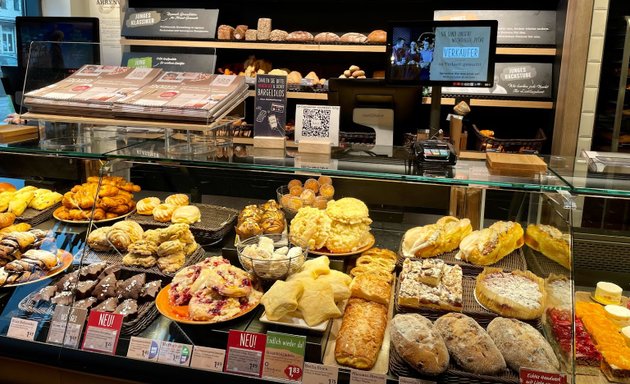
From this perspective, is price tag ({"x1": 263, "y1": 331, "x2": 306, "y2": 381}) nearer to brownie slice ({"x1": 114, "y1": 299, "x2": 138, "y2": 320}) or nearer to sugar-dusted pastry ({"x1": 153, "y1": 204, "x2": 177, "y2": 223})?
brownie slice ({"x1": 114, "y1": 299, "x2": 138, "y2": 320})

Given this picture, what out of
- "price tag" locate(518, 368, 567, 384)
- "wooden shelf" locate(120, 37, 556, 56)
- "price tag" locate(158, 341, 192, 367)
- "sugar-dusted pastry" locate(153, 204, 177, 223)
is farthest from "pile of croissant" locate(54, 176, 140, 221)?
"wooden shelf" locate(120, 37, 556, 56)

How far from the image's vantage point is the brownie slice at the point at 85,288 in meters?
1.63

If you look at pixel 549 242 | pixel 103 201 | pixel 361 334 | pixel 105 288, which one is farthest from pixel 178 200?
pixel 549 242

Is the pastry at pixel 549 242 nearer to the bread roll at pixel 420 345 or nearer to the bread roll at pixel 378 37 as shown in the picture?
the bread roll at pixel 420 345

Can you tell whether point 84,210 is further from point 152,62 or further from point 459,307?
point 459,307

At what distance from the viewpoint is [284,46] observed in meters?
4.79

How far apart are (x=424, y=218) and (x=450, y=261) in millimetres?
223

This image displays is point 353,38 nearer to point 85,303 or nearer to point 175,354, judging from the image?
point 85,303

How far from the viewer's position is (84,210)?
83.9 inches

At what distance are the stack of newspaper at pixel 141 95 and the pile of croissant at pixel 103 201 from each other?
30cm

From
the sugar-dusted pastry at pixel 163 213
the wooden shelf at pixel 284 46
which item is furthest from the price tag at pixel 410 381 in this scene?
the wooden shelf at pixel 284 46

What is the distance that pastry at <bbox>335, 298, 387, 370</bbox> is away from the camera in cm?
136

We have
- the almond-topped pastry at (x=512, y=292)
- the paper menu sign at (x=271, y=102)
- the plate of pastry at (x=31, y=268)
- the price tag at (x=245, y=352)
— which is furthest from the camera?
the paper menu sign at (x=271, y=102)

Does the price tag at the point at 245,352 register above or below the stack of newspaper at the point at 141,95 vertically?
below
